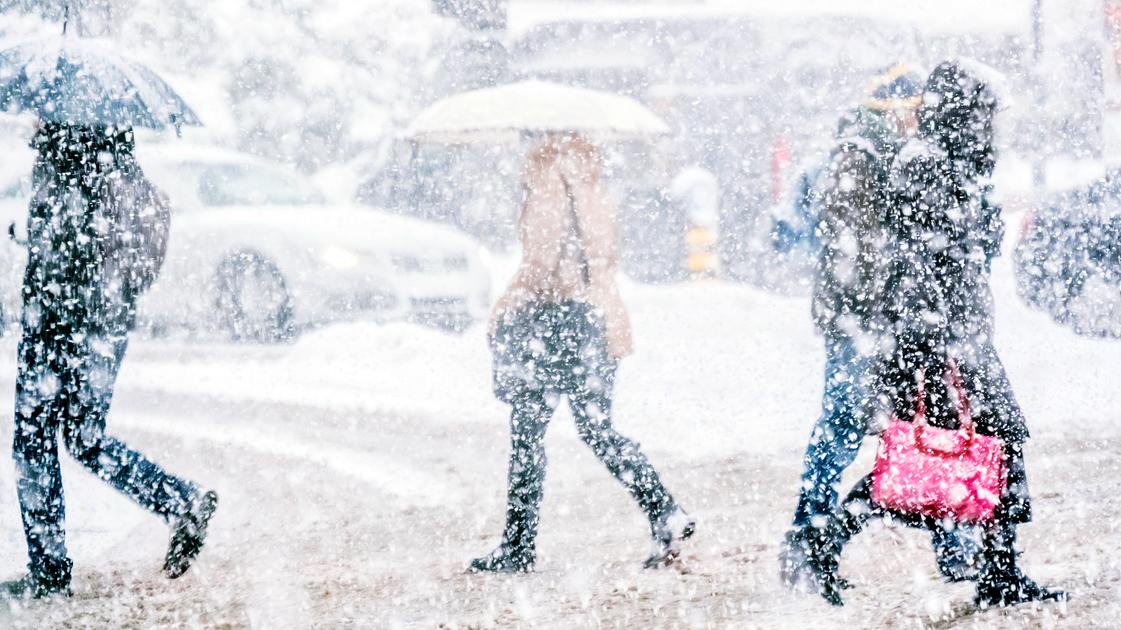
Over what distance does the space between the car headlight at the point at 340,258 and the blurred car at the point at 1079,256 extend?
14.6ft

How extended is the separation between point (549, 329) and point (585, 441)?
1.24 ft

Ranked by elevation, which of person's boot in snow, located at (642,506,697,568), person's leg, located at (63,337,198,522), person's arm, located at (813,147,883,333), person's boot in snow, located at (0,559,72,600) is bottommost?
person's boot in snow, located at (0,559,72,600)

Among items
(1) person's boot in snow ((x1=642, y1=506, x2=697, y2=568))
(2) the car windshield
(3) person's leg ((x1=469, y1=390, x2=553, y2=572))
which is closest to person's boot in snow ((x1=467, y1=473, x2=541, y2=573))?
(3) person's leg ((x1=469, y1=390, x2=553, y2=572))

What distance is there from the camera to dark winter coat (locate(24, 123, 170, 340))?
4344mm

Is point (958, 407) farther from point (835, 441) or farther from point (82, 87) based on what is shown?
point (82, 87)

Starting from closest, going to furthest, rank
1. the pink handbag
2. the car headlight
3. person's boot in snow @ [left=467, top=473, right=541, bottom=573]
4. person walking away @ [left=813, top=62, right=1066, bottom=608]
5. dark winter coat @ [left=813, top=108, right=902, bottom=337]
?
the pink handbag → person walking away @ [left=813, top=62, right=1066, bottom=608] → dark winter coat @ [left=813, top=108, right=902, bottom=337] → person's boot in snow @ [left=467, top=473, right=541, bottom=573] → the car headlight

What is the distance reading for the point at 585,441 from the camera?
4.54 meters

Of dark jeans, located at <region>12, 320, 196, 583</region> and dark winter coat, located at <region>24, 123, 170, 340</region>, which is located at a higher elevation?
dark winter coat, located at <region>24, 123, 170, 340</region>

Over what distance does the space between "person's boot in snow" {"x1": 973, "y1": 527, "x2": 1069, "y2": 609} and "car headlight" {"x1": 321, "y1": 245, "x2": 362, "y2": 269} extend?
238 inches

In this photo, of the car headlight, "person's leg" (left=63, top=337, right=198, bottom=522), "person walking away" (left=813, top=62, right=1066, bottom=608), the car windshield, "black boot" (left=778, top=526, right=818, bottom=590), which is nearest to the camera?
"person walking away" (left=813, top=62, right=1066, bottom=608)

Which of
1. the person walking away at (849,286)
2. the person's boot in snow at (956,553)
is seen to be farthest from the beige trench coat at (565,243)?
the person's boot in snow at (956,553)

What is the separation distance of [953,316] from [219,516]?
9.87ft

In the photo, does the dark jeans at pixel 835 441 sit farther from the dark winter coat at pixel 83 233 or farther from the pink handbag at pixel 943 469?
the dark winter coat at pixel 83 233

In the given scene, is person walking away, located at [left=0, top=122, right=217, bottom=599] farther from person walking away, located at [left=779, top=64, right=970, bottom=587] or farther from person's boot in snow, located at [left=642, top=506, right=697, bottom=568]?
person walking away, located at [left=779, top=64, right=970, bottom=587]
